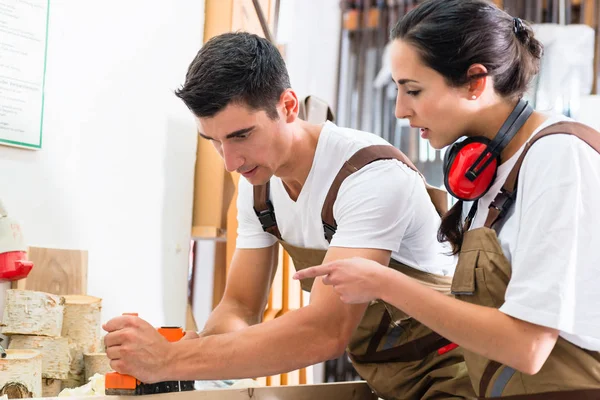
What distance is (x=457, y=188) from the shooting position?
4.40 feet

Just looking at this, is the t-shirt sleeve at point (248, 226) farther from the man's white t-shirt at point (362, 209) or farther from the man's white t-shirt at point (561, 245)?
the man's white t-shirt at point (561, 245)

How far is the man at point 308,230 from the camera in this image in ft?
4.63

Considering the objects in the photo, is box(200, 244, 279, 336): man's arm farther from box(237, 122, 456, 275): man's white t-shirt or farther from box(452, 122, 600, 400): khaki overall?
box(452, 122, 600, 400): khaki overall

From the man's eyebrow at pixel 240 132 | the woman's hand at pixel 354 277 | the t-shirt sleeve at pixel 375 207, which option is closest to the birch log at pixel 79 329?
the man's eyebrow at pixel 240 132

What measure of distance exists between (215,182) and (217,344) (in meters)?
1.37

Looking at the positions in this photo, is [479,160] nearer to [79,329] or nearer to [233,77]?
[233,77]

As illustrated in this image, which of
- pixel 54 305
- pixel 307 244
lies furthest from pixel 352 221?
pixel 54 305

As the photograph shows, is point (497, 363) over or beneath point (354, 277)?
beneath

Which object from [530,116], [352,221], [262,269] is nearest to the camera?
[530,116]

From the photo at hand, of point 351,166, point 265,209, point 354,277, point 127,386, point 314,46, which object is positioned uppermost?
point 314,46

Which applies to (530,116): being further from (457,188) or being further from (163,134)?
(163,134)

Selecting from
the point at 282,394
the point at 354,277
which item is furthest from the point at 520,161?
the point at 282,394

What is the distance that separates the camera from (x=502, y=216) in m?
1.26

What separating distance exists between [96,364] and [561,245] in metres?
1.30
